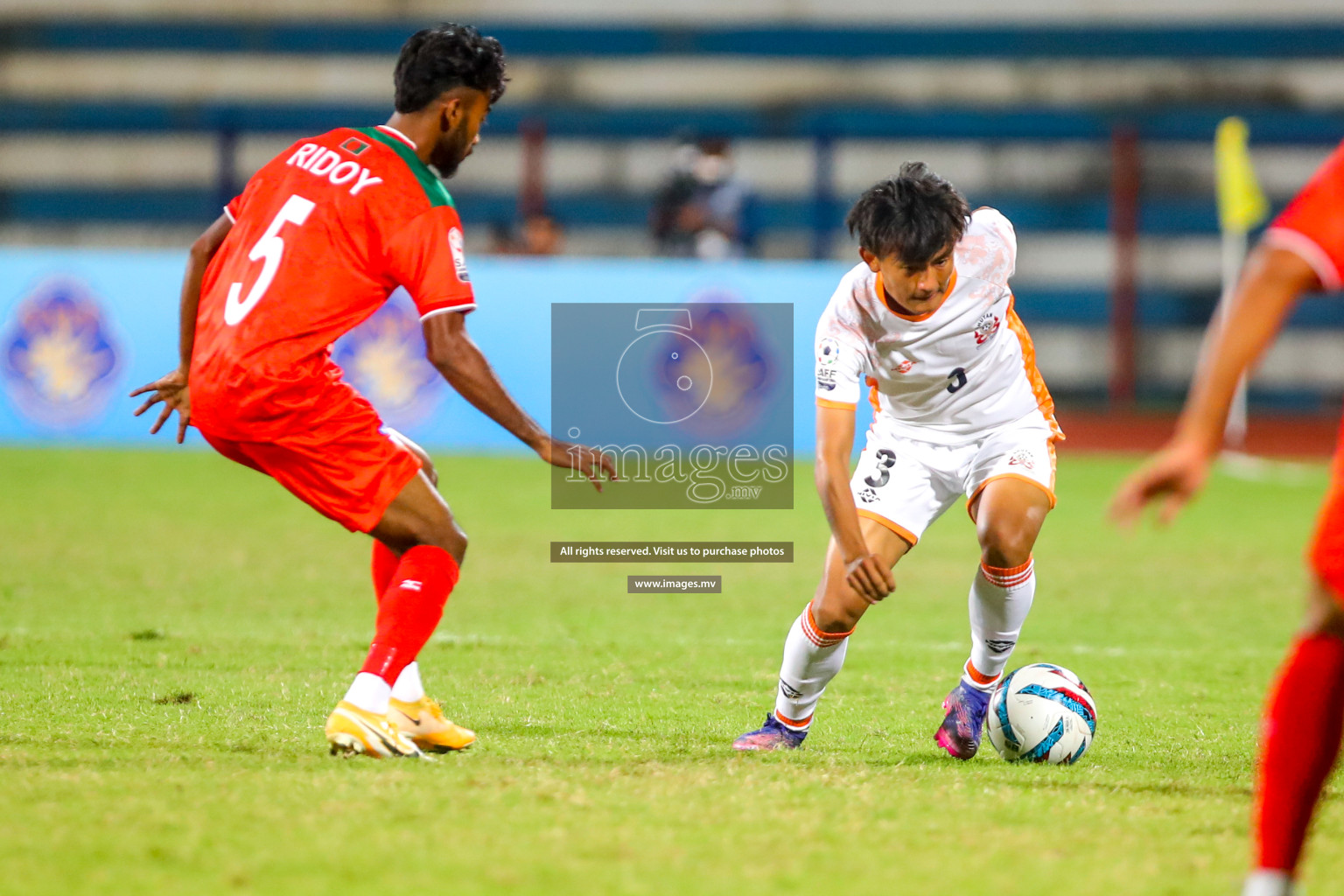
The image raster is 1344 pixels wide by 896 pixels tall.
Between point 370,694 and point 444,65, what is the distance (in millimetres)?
1738

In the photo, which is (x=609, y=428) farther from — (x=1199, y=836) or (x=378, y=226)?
(x=1199, y=836)

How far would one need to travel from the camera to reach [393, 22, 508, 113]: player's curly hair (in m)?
4.22

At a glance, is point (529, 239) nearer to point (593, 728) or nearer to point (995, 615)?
point (593, 728)

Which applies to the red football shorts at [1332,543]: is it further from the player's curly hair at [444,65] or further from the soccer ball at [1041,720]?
the player's curly hair at [444,65]

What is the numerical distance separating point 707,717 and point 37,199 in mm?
18351

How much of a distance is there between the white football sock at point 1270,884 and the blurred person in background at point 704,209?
508 inches

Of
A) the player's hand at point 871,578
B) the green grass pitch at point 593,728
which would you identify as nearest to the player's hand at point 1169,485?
the green grass pitch at point 593,728

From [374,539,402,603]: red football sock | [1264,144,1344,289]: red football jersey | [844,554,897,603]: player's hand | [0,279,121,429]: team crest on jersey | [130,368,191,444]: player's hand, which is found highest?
[1264,144,1344,289]: red football jersey

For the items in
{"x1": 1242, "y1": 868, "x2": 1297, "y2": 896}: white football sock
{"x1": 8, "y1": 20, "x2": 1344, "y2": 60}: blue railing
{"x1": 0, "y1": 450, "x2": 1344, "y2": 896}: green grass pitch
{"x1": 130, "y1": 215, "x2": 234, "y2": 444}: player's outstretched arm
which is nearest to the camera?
{"x1": 1242, "y1": 868, "x2": 1297, "y2": 896}: white football sock

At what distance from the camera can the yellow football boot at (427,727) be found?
14.0ft

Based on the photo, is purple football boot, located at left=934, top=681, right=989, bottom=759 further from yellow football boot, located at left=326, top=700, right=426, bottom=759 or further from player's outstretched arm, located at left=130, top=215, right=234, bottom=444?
player's outstretched arm, located at left=130, top=215, right=234, bottom=444

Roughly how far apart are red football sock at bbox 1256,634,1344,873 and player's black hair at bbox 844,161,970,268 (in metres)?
1.76

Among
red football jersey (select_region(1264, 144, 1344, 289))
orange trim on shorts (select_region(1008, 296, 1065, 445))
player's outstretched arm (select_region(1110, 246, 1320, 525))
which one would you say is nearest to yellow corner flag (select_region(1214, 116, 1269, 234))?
orange trim on shorts (select_region(1008, 296, 1065, 445))

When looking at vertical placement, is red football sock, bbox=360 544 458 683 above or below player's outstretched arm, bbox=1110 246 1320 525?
below
